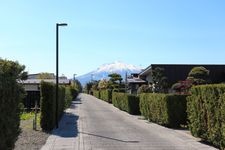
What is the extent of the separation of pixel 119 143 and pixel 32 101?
18441 mm

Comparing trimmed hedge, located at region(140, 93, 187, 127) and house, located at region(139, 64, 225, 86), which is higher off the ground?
house, located at region(139, 64, 225, 86)

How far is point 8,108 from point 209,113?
7.62 m

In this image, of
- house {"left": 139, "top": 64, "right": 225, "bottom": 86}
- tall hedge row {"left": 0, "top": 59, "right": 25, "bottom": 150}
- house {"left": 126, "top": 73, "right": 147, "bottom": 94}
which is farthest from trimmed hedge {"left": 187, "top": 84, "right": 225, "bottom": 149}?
house {"left": 126, "top": 73, "right": 147, "bottom": 94}

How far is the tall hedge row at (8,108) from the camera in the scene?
27.5 ft

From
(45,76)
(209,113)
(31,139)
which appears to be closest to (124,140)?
(31,139)

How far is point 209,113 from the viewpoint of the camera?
47.8ft

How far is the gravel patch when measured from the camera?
48.9 feet

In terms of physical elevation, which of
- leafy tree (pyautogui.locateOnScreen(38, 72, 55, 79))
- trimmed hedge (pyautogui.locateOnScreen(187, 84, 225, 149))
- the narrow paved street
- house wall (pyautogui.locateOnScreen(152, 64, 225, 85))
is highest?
leafy tree (pyautogui.locateOnScreen(38, 72, 55, 79))

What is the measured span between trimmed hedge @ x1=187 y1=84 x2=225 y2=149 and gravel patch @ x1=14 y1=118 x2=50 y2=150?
5551 mm

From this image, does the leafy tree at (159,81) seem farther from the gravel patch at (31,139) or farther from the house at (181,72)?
A: the gravel patch at (31,139)

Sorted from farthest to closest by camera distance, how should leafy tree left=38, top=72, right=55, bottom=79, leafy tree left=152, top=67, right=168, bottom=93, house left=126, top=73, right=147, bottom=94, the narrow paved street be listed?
leafy tree left=38, top=72, right=55, bottom=79 → house left=126, top=73, right=147, bottom=94 → leafy tree left=152, top=67, right=168, bottom=93 → the narrow paved street

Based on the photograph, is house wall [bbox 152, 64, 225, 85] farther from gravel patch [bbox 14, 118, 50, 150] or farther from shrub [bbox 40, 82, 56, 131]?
gravel patch [bbox 14, 118, 50, 150]

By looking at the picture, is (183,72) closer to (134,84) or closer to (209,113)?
(134,84)

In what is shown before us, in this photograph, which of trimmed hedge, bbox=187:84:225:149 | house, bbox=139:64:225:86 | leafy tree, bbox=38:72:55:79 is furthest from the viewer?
leafy tree, bbox=38:72:55:79
